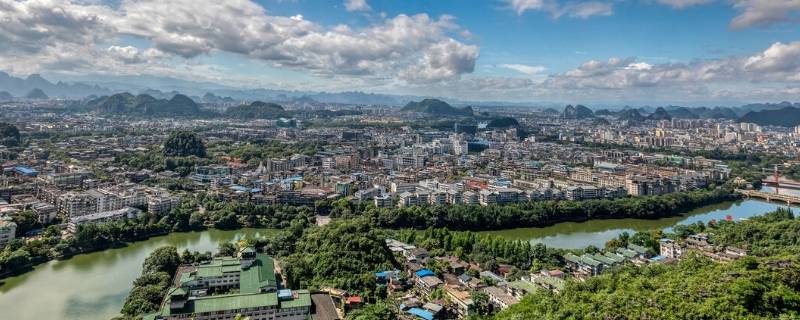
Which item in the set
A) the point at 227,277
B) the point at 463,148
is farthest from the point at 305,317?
the point at 463,148

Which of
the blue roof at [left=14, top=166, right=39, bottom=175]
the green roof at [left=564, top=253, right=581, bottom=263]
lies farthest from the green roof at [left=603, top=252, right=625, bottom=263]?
the blue roof at [left=14, top=166, right=39, bottom=175]

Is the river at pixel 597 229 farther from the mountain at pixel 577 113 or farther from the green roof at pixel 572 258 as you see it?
the mountain at pixel 577 113

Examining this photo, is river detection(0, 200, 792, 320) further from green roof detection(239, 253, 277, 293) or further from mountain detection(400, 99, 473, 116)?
mountain detection(400, 99, 473, 116)

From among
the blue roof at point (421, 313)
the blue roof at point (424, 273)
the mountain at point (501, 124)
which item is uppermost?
the mountain at point (501, 124)

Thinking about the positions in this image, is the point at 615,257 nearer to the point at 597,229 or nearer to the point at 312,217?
the point at 597,229

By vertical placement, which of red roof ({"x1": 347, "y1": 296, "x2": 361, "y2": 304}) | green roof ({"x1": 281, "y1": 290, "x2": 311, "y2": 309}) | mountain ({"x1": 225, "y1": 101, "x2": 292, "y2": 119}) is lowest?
red roof ({"x1": 347, "y1": 296, "x2": 361, "y2": 304})

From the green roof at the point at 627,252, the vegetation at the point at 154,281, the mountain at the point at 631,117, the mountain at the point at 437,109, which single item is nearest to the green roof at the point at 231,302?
the vegetation at the point at 154,281
